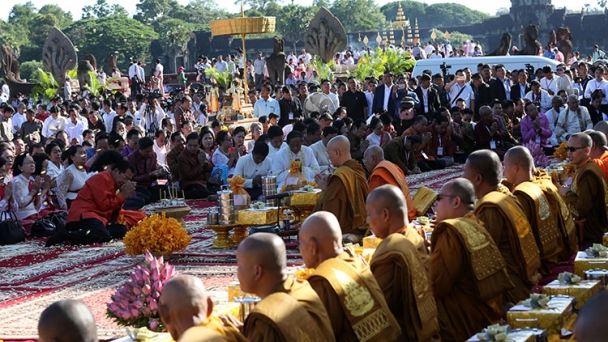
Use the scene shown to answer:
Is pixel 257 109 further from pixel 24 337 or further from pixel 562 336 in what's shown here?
pixel 562 336

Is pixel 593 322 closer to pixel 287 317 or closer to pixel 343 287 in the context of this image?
pixel 287 317

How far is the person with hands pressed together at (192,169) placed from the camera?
1361 cm

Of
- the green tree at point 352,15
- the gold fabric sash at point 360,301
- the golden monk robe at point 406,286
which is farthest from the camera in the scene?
the green tree at point 352,15

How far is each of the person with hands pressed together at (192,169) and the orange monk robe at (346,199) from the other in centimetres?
480

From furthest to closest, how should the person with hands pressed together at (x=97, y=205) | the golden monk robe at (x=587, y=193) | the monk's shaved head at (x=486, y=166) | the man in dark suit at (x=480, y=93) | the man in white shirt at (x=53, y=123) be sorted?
1. the man in dark suit at (x=480, y=93)
2. the man in white shirt at (x=53, y=123)
3. the person with hands pressed together at (x=97, y=205)
4. the golden monk robe at (x=587, y=193)
5. the monk's shaved head at (x=486, y=166)

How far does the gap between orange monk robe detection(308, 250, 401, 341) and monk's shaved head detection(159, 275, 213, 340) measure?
3.26 ft

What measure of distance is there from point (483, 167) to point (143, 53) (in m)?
56.5

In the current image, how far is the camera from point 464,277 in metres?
6.28

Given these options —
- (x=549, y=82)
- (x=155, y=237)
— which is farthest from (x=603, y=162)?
(x=549, y=82)

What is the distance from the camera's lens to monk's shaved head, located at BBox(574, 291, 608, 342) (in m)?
3.34

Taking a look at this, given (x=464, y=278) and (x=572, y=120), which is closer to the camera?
(x=464, y=278)

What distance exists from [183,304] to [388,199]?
1935mm

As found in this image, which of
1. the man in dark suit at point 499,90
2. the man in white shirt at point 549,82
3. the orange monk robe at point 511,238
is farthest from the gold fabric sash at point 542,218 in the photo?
the man in white shirt at point 549,82

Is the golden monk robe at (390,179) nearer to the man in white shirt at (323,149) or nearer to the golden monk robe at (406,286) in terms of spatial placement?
the man in white shirt at (323,149)
